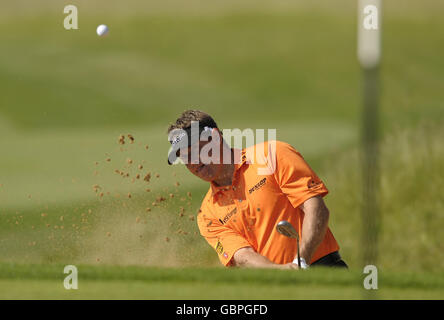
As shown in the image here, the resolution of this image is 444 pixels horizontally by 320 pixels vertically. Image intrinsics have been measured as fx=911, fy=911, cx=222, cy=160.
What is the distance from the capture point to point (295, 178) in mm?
4719

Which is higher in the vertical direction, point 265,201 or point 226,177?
point 226,177

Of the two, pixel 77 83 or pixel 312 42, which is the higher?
pixel 312 42

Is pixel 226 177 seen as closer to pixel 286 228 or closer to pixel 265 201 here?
pixel 265 201

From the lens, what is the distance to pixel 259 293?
12.8ft

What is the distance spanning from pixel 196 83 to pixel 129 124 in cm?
306

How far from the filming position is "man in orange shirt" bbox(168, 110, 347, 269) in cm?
469

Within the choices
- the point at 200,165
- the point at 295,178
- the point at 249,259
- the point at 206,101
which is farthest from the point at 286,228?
the point at 206,101

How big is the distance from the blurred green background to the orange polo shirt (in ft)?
8.72

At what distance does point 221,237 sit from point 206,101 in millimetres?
16636

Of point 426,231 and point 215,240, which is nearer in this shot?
point 215,240
